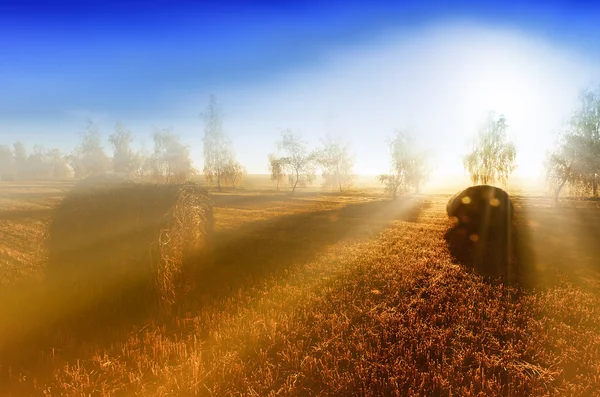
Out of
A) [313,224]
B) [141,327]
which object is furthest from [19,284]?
[313,224]

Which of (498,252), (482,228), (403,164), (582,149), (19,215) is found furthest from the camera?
(403,164)

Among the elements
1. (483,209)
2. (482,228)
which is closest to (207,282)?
(482,228)

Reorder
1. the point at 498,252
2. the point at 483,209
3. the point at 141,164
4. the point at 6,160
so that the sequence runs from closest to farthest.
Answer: the point at 498,252
the point at 483,209
the point at 141,164
the point at 6,160

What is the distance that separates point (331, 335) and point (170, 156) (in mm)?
54848

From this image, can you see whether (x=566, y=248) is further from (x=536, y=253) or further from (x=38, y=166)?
(x=38, y=166)

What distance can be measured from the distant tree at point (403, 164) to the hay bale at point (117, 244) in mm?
37417

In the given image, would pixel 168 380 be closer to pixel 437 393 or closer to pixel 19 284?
pixel 437 393

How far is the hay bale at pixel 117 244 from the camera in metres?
6.38

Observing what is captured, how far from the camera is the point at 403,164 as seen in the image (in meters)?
41.7

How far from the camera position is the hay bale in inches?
251

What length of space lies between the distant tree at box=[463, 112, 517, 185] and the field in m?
32.8

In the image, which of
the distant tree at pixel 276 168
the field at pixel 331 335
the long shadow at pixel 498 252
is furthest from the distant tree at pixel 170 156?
the long shadow at pixel 498 252

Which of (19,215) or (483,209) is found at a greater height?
(483,209)

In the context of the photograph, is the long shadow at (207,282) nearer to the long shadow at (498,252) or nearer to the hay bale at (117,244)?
the hay bale at (117,244)
